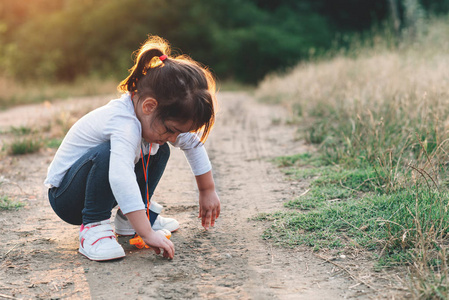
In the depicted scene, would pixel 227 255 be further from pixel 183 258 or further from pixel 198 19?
pixel 198 19

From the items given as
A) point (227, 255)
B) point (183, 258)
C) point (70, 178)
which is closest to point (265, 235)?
point (227, 255)

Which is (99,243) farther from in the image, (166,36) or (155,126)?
(166,36)

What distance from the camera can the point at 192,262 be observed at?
2.09m

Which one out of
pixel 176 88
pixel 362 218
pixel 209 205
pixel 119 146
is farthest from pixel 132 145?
pixel 362 218

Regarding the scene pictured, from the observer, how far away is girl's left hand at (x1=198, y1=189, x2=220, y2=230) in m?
2.36

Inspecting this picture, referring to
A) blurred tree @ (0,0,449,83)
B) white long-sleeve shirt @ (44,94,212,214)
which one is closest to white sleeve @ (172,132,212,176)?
white long-sleeve shirt @ (44,94,212,214)

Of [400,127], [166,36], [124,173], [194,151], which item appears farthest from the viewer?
[166,36]

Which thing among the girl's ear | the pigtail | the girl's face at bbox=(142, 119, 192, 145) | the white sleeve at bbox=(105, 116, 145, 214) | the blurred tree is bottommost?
the blurred tree

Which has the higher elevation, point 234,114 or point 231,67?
point 234,114

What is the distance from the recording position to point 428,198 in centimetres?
235

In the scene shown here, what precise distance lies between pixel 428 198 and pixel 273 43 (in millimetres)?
18189

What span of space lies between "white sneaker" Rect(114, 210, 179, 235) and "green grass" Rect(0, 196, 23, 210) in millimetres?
819

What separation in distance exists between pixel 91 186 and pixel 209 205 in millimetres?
608

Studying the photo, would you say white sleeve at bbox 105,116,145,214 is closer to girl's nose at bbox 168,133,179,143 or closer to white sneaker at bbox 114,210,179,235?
girl's nose at bbox 168,133,179,143
